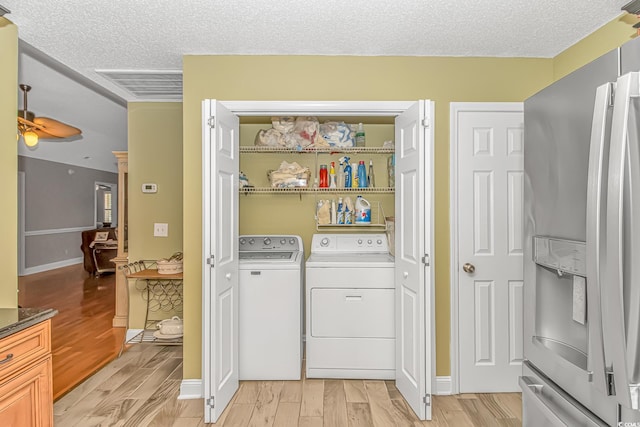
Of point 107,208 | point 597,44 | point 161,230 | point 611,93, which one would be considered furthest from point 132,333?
point 107,208

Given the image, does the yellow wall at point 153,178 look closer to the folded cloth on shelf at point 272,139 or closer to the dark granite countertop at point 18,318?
the folded cloth on shelf at point 272,139

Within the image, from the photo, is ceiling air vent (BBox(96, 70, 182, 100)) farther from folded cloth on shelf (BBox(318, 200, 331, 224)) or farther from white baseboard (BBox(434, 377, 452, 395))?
white baseboard (BBox(434, 377, 452, 395))

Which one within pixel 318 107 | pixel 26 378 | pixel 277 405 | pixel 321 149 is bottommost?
pixel 277 405

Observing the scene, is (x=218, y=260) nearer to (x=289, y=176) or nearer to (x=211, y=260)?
(x=211, y=260)

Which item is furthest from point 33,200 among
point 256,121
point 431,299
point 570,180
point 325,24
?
point 570,180

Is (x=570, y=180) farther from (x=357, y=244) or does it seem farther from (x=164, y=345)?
(x=164, y=345)

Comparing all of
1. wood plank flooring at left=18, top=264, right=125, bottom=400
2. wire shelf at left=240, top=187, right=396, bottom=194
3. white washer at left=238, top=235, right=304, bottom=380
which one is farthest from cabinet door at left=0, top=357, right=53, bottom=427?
wire shelf at left=240, top=187, right=396, bottom=194

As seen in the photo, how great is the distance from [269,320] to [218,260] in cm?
76

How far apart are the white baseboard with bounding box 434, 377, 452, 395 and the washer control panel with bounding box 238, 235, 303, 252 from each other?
1.51 meters

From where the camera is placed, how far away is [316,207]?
3428mm

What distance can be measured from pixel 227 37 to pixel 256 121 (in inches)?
36.0

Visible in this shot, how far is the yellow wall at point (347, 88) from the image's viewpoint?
8.95 ft

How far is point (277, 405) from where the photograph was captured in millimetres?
2549

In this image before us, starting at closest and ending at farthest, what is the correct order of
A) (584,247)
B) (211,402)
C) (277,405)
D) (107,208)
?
(584,247)
(211,402)
(277,405)
(107,208)
